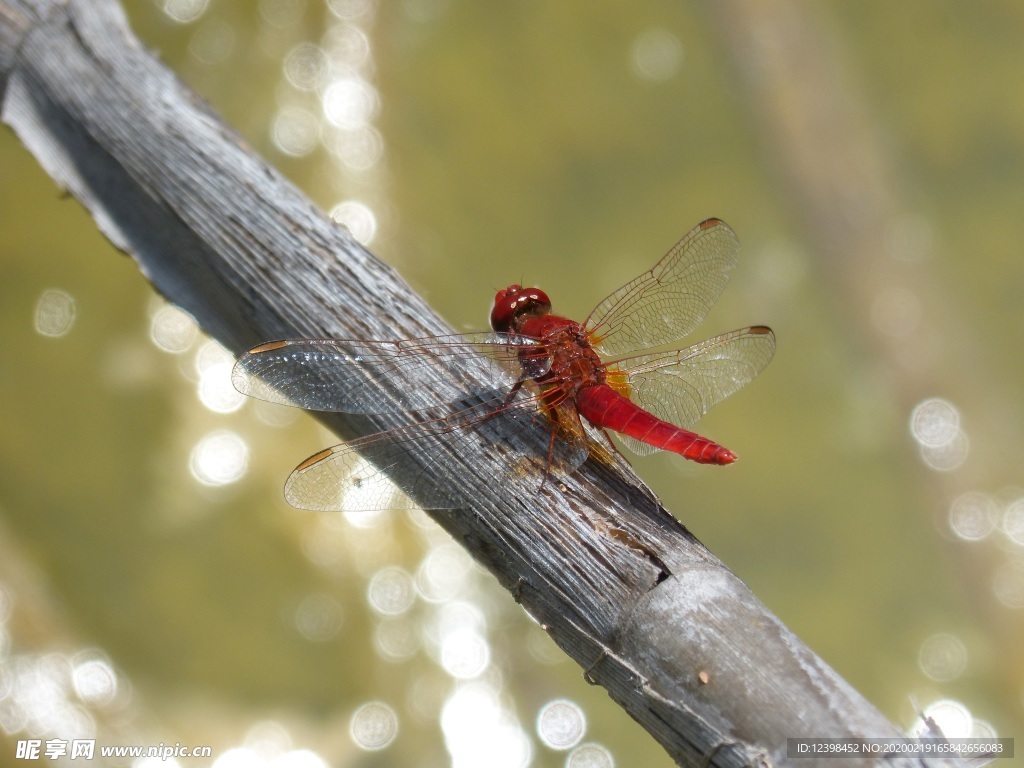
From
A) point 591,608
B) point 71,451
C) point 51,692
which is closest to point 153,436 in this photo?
point 71,451

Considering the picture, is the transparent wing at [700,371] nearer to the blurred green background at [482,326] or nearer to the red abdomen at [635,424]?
the red abdomen at [635,424]

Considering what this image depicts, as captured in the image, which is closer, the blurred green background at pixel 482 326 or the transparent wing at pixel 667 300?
the transparent wing at pixel 667 300

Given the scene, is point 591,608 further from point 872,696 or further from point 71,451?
point 71,451

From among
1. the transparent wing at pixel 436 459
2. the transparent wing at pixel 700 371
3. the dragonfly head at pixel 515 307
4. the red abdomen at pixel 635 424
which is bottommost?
the transparent wing at pixel 436 459

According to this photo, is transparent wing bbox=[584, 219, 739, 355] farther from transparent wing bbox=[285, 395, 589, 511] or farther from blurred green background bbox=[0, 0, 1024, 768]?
blurred green background bbox=[0, 0, 1024, 768]

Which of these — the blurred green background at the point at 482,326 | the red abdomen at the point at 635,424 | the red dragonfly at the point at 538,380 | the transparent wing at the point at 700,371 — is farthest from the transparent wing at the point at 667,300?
the blurred green background at the point at 482,326

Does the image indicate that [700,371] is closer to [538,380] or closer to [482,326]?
[538,380]
